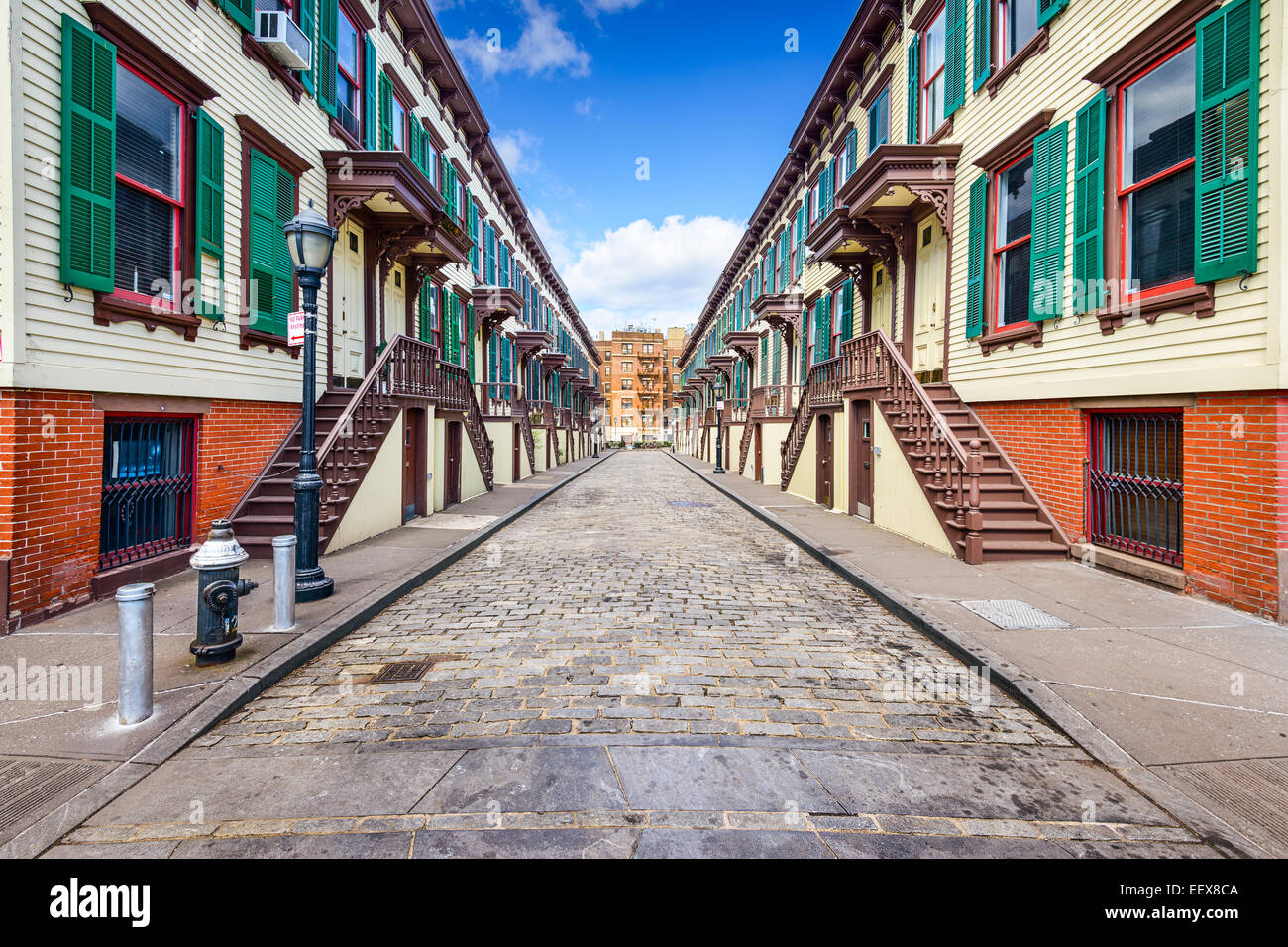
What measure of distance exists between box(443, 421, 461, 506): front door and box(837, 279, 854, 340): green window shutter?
10617 millimetres

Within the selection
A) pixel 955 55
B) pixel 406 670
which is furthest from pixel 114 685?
pixel 955 55

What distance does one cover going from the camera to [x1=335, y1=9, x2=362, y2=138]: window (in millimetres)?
11953

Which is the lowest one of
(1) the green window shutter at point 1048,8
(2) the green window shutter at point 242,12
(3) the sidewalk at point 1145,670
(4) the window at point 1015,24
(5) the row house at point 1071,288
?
(3) the sidewalk at point 1145,670

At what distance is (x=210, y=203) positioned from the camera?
8125 millimetres

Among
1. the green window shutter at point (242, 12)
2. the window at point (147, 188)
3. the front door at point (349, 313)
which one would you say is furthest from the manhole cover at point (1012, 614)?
the green window shutter at point (242, 12)

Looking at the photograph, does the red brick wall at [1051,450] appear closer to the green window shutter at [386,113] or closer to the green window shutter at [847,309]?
the green window shutter at [847,309]

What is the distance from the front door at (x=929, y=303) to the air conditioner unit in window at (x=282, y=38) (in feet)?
38.0

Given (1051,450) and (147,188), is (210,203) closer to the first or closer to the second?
(147,188)

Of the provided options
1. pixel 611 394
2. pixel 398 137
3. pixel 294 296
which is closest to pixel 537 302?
pixel 398 137

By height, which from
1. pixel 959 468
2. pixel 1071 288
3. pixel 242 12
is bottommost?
pixel 959 468

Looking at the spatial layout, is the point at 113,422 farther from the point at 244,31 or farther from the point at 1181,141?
the point at 1181,141

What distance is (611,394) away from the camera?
102750 millimetres

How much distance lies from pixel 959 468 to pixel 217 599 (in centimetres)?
898

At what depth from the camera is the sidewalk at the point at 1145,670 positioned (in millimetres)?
3291
